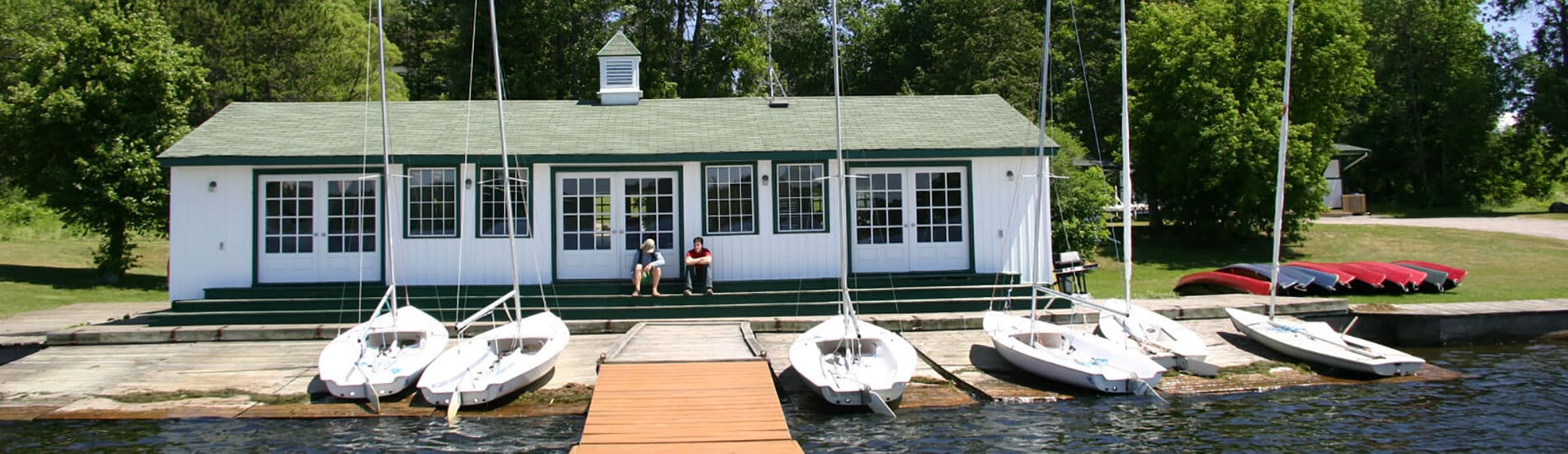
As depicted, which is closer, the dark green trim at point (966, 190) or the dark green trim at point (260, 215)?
the dark green trim at point (260, 215)

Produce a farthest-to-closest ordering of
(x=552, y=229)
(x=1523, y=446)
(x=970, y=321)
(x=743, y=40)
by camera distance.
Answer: (x=743, y=40), (x=552, y=229), (x=970, y=321), (x=1523, y=446)

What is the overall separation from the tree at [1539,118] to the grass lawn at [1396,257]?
1307 centimetres

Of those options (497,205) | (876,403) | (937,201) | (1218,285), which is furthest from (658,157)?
(1218,285)

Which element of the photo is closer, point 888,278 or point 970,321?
point 970,321

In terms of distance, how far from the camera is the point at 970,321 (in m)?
15.3

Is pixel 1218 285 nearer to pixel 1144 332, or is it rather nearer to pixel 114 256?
pixel 1144 332

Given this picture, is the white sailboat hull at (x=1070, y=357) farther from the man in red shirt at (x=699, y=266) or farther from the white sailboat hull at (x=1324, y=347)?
the man in red shirt at (x=699, y=266)

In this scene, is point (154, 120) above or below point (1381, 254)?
above

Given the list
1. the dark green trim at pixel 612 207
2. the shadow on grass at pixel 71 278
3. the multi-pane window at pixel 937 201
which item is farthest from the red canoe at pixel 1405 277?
the shadow on grass at pixel 71 278

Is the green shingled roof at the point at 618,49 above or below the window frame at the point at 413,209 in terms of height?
above

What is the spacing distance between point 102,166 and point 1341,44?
29.9 m

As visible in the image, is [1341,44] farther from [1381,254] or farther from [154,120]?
[154,120]

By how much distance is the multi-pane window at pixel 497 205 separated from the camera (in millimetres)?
16562

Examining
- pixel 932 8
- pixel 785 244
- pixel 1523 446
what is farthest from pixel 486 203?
pixel 932 8
